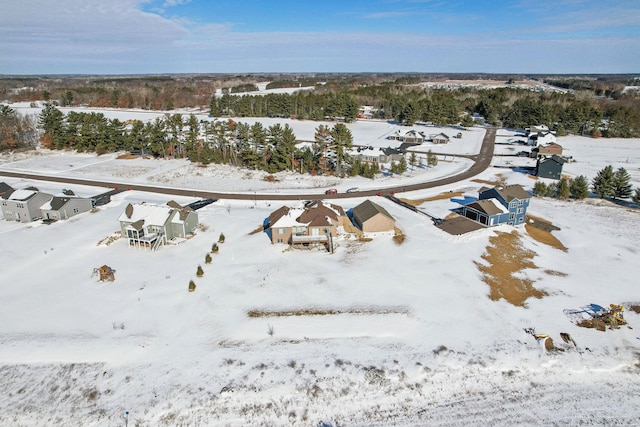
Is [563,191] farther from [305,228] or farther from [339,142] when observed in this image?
[305,228]

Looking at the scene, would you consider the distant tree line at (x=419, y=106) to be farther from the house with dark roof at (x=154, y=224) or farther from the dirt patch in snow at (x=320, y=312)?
the dirt patch in snow at (x=320, y=312)

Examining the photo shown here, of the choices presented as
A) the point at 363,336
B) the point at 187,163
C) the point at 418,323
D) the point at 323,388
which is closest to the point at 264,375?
the point at 323,388

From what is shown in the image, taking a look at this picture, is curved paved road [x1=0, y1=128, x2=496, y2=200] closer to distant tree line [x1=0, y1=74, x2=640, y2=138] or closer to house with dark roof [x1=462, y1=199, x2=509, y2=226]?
house with dark roof [x1=462, y1=199, x2=509, y2=226]

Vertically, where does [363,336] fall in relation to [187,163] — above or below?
below

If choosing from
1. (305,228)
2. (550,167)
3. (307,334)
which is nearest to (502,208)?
(305,228)

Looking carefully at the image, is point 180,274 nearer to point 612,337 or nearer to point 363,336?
point 363,336

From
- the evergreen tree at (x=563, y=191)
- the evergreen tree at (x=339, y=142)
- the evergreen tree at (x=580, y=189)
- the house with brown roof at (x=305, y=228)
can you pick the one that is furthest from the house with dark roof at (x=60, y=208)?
the evergreen tree at (x=580, y=189)
